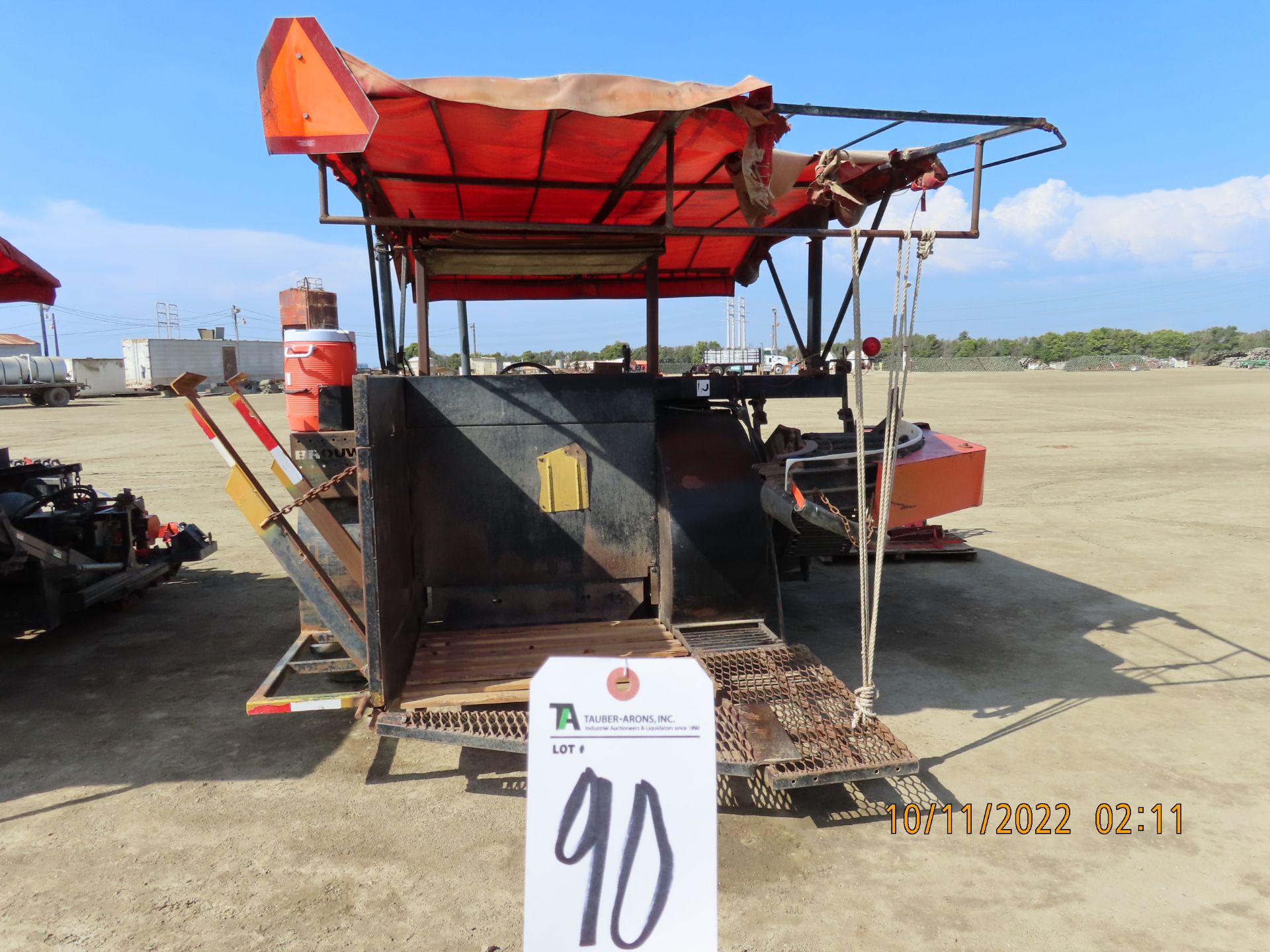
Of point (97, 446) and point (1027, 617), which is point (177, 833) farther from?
point (97, 446)

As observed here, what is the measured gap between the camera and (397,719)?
3398 mm

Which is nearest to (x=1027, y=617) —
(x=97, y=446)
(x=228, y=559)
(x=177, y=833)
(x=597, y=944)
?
(x=597, y=944)

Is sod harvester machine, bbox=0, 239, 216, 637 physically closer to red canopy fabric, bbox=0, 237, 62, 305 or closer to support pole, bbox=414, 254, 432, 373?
red canopy fabric, bbox=0, 237, 62, 305

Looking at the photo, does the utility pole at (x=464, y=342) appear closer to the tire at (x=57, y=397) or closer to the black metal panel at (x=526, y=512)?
the black metal panel at (x=526, y=512)

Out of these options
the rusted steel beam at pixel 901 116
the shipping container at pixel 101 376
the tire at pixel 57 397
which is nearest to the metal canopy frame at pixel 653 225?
the rusted steel beam at pixel 901 116

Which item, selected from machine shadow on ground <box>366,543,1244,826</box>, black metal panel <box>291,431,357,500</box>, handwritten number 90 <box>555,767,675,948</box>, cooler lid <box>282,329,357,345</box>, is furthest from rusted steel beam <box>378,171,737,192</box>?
handwritten number 90 <box>555,767,675,948</box>

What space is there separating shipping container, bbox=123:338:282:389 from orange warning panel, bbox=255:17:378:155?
4283cm

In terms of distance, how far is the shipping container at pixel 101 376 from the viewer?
45000 mm

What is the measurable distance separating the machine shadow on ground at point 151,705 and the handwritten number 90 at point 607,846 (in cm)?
226

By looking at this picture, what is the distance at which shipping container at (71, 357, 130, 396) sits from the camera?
45000mm

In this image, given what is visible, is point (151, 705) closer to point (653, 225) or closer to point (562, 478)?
point (562, 478)

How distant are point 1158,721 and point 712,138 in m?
3.65

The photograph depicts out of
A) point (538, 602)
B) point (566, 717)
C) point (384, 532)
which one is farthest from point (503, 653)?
point (566, 717)
